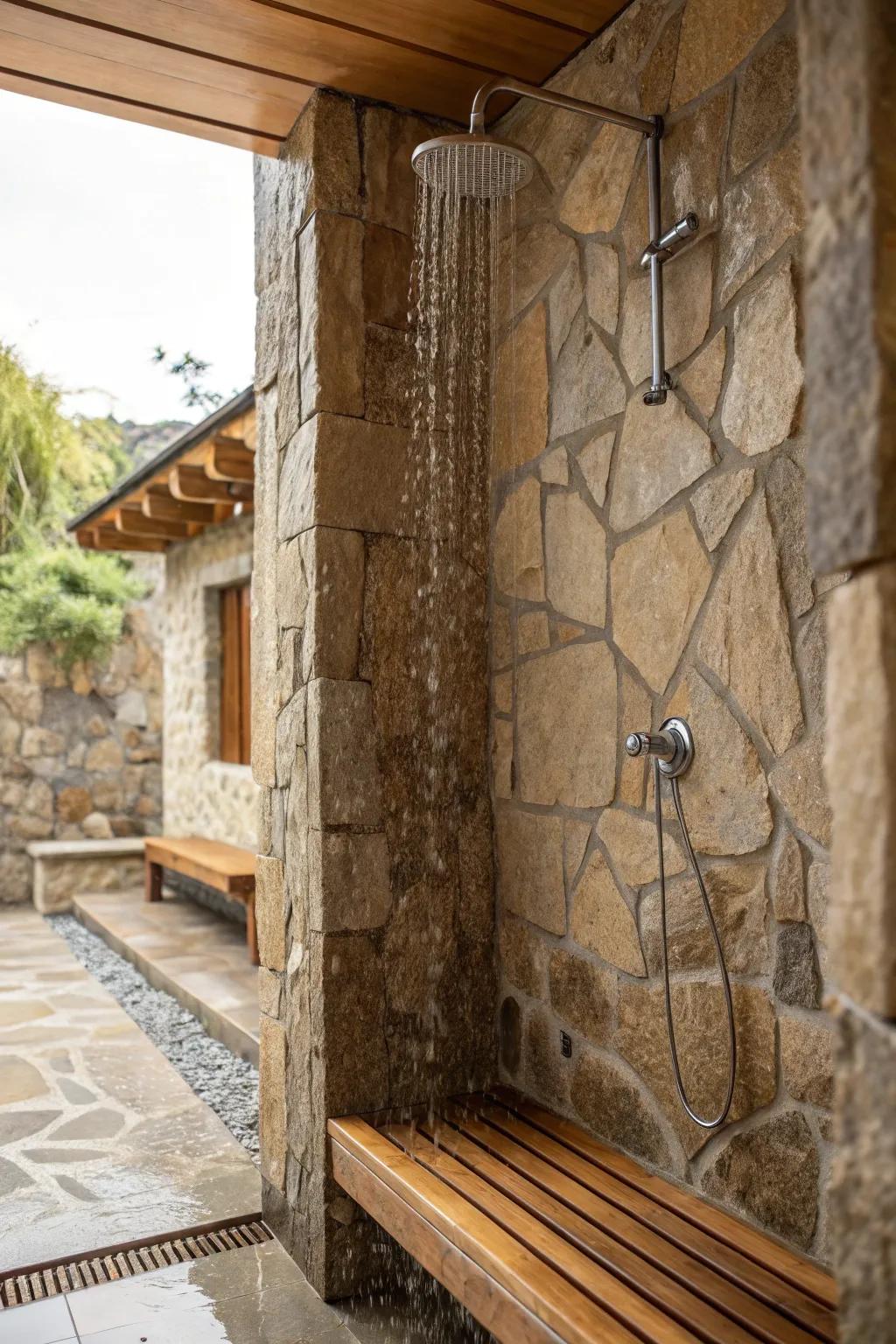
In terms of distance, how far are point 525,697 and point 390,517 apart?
21.3 inches

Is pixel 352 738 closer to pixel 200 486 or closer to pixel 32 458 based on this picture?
pixel 200 486

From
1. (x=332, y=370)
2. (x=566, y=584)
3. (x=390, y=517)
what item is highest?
(x=332, y=370)

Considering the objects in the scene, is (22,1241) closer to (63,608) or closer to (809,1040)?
(809,1040)

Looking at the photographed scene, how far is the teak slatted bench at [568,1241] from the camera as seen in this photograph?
1.50 meters

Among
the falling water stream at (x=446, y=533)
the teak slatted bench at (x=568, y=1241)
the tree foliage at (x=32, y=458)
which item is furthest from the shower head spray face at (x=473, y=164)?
the tree foliage at (x=32, y=458)

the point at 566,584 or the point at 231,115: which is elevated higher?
the point at 231,115

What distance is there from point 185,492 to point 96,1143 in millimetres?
3312

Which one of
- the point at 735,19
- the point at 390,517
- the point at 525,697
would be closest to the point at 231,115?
the point at 390,517

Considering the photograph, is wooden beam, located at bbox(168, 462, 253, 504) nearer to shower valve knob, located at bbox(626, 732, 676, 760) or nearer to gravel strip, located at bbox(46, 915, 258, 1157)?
gravel strip, located at bbox(46, 915, 258, 1157)

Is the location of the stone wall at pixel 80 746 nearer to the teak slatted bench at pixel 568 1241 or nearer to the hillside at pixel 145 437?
the hillside at pixel 145 437

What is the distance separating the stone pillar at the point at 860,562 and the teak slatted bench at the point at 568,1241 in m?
0.75

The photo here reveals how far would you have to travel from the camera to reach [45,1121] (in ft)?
10.8

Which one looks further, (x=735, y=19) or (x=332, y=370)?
(x=332, y=370)

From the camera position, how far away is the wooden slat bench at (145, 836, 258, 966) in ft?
16.5
